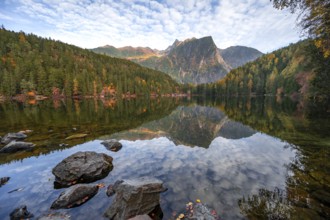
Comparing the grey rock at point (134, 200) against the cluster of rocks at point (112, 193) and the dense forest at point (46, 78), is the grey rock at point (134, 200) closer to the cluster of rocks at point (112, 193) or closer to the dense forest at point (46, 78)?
the cluster of rocks at point (112, 193)

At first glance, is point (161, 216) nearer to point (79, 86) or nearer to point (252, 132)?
point (252, 132)

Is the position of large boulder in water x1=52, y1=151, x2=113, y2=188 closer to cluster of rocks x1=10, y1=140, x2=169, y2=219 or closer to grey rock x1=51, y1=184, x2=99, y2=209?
cluster of rocks x1=10, y1=140, x2=169, y2=219

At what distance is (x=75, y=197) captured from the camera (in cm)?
905

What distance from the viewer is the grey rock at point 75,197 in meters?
8.70

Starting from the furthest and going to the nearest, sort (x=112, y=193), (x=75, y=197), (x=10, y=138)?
(x=10, y=138), (x=112, y=193), (x=75, y=197)

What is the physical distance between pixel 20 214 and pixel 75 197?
2204mm

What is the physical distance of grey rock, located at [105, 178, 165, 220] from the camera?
25.2ft

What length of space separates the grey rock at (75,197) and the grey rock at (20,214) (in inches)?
37.9

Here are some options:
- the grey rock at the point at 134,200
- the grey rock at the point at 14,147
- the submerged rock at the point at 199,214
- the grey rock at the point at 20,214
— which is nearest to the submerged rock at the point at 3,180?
the grey rock at the point at 20,214

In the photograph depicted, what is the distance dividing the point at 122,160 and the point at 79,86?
426ft

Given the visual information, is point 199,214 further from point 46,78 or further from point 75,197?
point 46,78

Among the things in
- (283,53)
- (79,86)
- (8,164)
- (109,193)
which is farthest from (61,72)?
(283,53)

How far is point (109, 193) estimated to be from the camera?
9.85 meters

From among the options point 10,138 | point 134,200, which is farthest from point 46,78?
point 134,200
